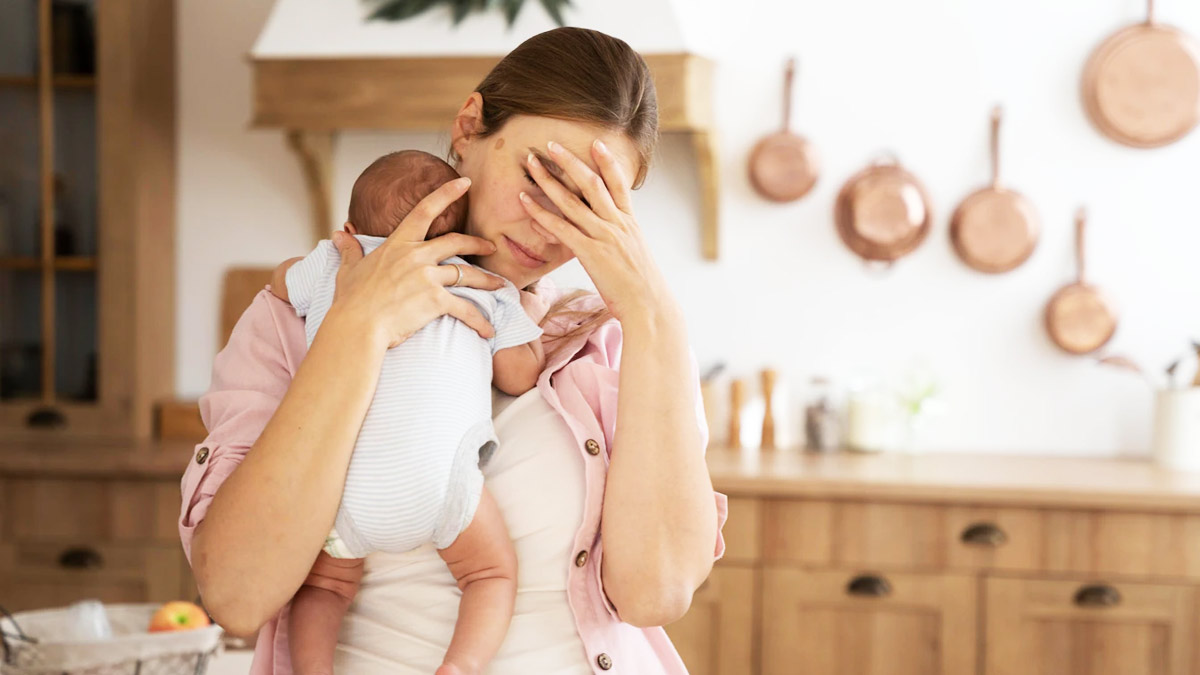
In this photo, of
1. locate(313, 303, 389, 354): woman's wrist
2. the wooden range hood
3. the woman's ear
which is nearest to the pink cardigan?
locate(313, 303, 389, 354): woman's wrist

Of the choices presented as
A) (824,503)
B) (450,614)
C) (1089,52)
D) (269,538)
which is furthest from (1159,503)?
(269,538)

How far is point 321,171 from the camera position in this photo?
10.6ft

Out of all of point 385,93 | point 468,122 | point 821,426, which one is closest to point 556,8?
point 385,93

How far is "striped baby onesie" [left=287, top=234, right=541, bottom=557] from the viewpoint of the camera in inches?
40.5

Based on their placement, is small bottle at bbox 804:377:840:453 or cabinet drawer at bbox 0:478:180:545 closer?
cabinet drawer at bbox 0:478:180:545

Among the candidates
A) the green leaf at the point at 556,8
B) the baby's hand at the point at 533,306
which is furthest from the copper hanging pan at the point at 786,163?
the baby's hand at the point at 533,306

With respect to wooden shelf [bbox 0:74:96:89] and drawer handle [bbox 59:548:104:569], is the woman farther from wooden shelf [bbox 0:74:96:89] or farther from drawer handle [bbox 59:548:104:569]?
wooden shelf [bbox 0:74:96:89]

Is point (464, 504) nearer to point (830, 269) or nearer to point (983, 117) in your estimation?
point (830, 269)

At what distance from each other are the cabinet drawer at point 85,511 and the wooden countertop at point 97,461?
29 millimetres

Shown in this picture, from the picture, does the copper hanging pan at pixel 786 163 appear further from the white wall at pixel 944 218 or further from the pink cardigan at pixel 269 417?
the pink cardigan at pixel 269 417

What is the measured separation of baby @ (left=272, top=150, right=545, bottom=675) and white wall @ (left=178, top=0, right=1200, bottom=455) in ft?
6.63

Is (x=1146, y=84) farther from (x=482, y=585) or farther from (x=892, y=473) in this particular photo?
(x=482, y=585)

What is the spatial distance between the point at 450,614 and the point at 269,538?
0.72 ft

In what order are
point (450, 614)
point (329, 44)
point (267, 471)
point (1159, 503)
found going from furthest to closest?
point (329, 44) < point (1159, 503) < point (450, 614) < point (267, 471)
